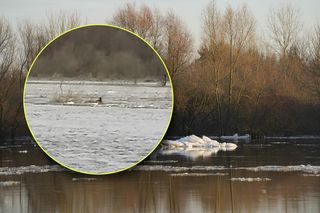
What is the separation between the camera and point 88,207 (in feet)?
23.2

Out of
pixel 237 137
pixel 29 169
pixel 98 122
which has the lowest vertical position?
pixel 237 137

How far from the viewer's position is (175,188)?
8.43 metres

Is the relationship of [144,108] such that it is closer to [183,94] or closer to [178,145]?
[178,145]

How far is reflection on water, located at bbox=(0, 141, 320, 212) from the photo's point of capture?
707 cm

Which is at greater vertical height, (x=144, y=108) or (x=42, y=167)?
(x=144, y=108)

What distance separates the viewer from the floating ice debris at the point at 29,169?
10623 mm

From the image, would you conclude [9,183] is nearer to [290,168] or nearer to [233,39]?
[290,168]

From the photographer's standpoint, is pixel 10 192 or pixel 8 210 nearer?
pixel 8 210

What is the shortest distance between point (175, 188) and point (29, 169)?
3.49 m

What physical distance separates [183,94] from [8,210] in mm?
14176

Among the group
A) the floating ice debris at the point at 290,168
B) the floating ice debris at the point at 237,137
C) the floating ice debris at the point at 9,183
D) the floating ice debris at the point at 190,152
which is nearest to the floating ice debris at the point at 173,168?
the floating ice debris at the point at 290,168

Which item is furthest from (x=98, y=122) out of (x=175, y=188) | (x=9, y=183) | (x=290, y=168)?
(x=290, y=168)

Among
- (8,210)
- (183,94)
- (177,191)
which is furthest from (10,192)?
(183,94)

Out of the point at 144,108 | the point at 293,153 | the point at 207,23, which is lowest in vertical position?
the point at 293,153
